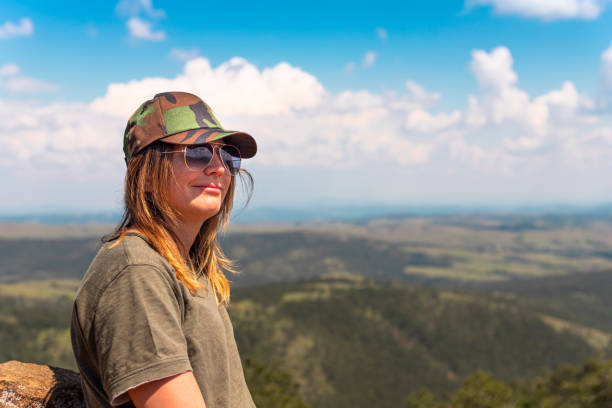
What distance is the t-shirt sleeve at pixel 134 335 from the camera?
109 inches

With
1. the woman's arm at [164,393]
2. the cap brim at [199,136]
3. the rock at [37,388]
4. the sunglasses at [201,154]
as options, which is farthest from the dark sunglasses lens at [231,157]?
the rock at [37,388]

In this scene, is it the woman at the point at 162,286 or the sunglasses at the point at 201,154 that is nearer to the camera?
the woman at the point at 162,286

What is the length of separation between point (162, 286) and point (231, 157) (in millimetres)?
1643

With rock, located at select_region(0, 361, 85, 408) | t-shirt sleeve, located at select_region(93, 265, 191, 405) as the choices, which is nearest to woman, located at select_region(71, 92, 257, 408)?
t-shirt sleeve, located at select_region(93, 265, 191, 405)

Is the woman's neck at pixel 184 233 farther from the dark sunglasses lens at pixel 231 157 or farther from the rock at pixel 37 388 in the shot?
the rock at pixel 37 388

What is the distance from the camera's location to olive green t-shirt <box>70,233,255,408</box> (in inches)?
110

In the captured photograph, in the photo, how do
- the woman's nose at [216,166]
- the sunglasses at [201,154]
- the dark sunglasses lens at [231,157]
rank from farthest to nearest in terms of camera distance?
the dark sunglasses lens at [231,157]
the woman's nose at [216,166]
the sunglasses at [201,154]

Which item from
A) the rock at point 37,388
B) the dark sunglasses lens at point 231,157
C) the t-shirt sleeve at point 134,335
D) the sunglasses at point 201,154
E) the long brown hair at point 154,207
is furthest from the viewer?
the rock at point 37,388

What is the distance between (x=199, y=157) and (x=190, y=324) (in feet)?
4.10

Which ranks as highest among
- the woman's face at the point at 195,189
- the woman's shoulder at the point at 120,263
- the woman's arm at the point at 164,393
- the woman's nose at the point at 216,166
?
the woman's nose at the point at 216,166

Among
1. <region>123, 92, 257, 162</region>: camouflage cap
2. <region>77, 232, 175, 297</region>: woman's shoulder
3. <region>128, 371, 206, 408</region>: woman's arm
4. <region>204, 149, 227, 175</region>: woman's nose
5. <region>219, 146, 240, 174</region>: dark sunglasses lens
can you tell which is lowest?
<region>128, 371, 206, 408</region>: woman's arm

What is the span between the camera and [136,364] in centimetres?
277

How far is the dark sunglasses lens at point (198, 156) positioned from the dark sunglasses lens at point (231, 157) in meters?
0.30

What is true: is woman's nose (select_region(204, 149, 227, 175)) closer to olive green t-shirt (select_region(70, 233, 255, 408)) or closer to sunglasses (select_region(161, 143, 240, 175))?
sunglasses (select_region(161, 143, 240, 175))
